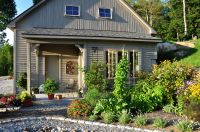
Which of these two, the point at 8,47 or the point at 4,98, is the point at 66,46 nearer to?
the point at 4,98

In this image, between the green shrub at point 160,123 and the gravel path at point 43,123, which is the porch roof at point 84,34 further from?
the green shrub at point 160,123

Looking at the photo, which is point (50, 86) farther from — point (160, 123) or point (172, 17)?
point (172, 17)

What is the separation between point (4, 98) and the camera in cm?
1388

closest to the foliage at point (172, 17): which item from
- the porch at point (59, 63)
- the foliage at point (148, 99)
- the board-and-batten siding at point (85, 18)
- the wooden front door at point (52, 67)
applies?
the board-and-batten siding at point (85, 18)

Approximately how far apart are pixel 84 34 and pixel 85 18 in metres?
1.76

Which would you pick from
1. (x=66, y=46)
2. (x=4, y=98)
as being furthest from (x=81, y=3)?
(x=4, y=98)

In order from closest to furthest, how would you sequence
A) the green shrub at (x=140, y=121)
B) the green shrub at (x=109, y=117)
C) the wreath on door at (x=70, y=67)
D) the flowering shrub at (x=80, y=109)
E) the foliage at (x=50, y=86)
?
1. the green shrub at (x=140, y=121)
2. the green shrub at (x=109, y=117)
3. the flowering shrub at (x=80, y=109)
4. the foliage at (x=50, y=86)
5. the wreath on door at (x=70, y=67)

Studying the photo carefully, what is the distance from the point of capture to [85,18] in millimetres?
21859

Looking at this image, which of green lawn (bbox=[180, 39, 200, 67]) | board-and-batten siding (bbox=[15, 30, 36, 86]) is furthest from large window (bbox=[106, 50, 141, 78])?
green lawn (bbox=[180, 39, 200, 67])

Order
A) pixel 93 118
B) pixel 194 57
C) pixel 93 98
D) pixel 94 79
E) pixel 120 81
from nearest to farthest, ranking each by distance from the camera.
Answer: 1. pixel 93 118
2. pixel 120 81
3. pixel 93 98
4. pixel 94 79
5. pixel 194 57

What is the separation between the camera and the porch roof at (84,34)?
19.5 m

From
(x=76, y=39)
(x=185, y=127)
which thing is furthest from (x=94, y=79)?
(x=185, y=127)

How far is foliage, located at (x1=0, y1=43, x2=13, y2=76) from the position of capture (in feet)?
127

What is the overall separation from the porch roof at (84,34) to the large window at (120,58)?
989 mm
